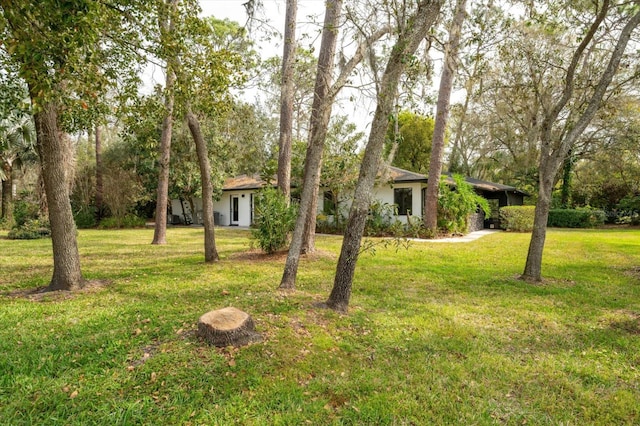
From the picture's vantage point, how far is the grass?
2762 millimetres

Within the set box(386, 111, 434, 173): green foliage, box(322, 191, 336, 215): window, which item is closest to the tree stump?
box(322, 191, 336, 215): window

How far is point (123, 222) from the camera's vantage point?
20531 mm

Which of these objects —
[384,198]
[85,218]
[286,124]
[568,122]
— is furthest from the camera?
[85,218]

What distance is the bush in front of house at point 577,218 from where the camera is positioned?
2162 centimetres

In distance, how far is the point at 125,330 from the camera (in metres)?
4.06

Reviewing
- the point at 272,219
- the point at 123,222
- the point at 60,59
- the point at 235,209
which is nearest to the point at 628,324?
the point at 272,219

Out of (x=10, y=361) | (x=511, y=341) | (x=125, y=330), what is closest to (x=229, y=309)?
(x=125, y=330)

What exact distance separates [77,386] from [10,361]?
924 mm

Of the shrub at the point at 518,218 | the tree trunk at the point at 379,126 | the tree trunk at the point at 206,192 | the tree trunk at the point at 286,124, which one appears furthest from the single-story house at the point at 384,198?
the tree trunk at the point at 379,126

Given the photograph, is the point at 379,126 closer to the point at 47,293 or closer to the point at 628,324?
the point at 628,324

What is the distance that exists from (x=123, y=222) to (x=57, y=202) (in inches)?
652

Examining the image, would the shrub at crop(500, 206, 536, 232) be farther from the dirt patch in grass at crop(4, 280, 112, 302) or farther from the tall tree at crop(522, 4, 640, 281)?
the dirt patch in grass at crop(4, 280, 112, 302)

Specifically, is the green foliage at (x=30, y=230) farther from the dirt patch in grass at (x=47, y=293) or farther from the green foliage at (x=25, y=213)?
the dirt patch in grass at (x=47, y=293)

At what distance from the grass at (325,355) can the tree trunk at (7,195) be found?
54.8ft
